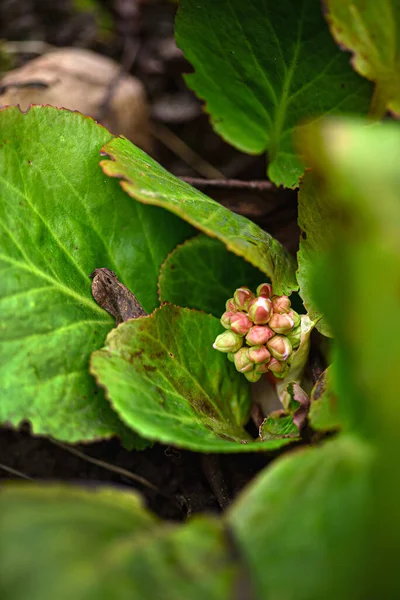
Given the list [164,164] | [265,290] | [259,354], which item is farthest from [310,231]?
[164,164]

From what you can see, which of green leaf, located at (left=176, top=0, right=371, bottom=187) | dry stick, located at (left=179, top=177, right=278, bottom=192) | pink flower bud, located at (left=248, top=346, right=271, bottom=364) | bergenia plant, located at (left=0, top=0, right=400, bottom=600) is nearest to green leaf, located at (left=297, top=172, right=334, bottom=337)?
bergenia plant, located at (left=0, top=0, right=400, bottom=600)

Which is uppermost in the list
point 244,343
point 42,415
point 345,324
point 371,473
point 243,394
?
point 345,324

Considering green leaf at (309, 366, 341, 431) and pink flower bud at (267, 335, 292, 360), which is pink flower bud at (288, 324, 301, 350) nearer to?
pink flower bud at (267, 335, 292, 360)

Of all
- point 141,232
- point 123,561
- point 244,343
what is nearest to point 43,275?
point 141,232

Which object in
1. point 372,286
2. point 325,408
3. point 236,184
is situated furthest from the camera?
point 236,184

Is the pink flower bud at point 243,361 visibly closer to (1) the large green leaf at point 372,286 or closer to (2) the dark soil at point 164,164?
(2) the dark soil at point 164,164

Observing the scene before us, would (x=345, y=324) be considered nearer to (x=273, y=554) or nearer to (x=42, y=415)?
(x=273, y=554)

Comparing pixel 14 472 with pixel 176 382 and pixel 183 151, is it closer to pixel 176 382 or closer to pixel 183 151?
pixel 176 382
